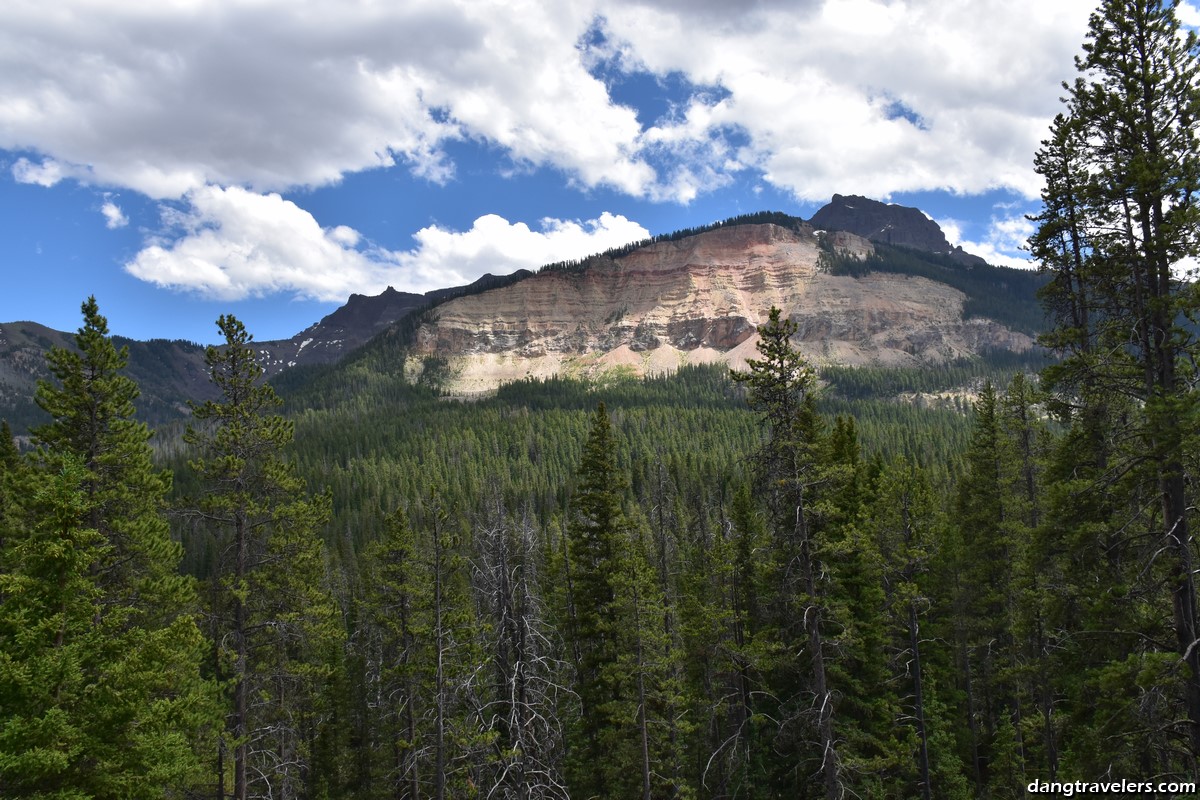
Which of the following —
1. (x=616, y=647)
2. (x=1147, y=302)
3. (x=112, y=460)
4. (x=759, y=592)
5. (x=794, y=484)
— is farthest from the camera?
(x=759, y=592)

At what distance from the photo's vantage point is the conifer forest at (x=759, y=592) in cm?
1023

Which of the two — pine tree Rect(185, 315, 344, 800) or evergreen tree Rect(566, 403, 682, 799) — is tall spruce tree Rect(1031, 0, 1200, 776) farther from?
pine tree Rect(185, 315, 344, 800)

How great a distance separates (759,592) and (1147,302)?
57.1ft

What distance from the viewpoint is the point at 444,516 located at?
1822 centimetres

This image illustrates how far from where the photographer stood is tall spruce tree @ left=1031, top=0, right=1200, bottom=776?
939 cm

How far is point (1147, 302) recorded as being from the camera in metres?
9.95

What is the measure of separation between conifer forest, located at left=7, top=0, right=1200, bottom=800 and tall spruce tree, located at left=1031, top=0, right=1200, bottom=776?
2.1 inches

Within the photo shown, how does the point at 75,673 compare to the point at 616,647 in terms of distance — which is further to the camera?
the point at 616,647

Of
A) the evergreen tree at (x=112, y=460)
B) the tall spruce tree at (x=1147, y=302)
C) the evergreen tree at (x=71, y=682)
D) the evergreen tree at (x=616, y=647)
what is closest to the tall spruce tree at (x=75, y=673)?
the evergreen tree at (x=71, y=682)

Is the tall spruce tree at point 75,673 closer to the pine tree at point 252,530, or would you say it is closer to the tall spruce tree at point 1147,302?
the pine tree at point 252,530

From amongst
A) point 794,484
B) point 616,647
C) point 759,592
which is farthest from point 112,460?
point 759,592

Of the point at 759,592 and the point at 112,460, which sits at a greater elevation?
the point at 112,460

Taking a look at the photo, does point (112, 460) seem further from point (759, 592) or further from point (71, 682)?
point (759, 592)

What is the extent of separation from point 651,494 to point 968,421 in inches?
3876
